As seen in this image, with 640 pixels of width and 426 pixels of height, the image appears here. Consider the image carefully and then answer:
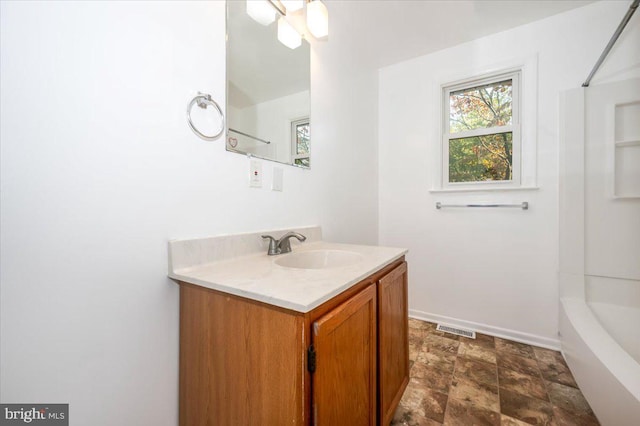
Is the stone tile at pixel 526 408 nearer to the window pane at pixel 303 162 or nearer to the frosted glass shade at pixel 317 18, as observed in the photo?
the window pane at pixel 303 162

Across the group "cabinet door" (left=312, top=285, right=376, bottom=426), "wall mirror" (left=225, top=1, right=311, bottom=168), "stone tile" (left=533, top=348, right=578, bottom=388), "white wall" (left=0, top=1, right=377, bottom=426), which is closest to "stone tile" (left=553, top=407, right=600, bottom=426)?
"stone tile" (left=533, top=348, right=578, bottom=388)

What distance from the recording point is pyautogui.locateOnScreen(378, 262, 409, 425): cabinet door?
36.9 inches

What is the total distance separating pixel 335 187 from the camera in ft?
5.84

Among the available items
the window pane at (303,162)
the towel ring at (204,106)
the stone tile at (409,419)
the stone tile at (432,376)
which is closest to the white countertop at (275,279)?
the towel ring at (204,106)

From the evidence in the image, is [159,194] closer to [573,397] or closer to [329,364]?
[329,364]

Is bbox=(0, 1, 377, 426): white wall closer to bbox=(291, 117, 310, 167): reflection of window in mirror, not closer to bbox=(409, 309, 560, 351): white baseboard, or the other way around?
bbox=(291, 117, 310, 167): reflection of window in mirror

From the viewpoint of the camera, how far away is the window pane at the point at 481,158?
192 cm

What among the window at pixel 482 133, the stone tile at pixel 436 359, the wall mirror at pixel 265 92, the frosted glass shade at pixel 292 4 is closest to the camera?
the wall mirror at pixel 265 92

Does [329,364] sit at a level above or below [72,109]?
below

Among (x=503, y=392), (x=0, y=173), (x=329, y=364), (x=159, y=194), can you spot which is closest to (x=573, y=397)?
(x=503, y=392)

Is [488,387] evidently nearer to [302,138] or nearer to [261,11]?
[302,138]

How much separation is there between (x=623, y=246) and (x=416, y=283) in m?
1.29

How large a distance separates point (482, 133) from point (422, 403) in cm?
196

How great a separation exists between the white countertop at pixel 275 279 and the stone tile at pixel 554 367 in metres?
1.35
